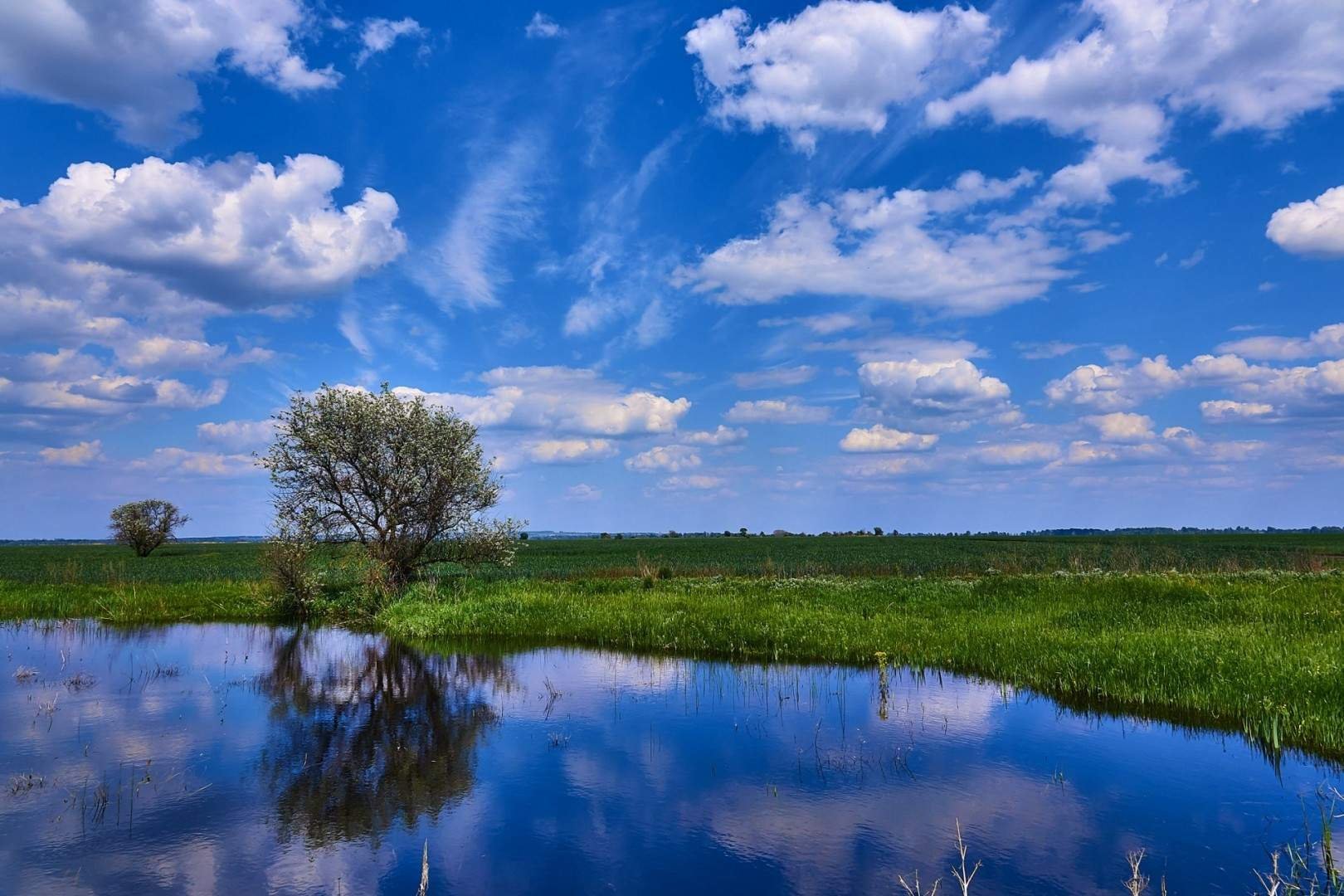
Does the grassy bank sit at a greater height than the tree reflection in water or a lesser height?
greater

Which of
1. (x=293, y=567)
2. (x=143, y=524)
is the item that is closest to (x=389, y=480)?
(x=293, y=567)

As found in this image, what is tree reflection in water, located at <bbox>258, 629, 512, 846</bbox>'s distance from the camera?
12.1m

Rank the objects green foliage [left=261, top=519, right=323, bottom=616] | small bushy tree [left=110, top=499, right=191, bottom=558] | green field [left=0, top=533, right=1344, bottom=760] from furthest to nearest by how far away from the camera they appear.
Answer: small bushy tree [left=110, top=499, right=191, bottom=558]
green foliage [left=261, top=519, right=323, bottom=616]
green field [left=0, top=533, right=1344, bottom=760]

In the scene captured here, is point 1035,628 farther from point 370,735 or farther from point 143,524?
point 143,524

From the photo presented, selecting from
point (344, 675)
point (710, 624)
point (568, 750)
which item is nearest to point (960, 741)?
point (568, 750)

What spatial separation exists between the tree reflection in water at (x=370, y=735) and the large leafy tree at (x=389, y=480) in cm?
1309

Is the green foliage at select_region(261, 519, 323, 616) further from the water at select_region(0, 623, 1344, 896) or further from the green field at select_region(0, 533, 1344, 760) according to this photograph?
the water at select_region(0, 623, 1344, 896)

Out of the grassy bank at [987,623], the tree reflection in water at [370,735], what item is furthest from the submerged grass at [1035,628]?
the tree reflection in water at [370,735]

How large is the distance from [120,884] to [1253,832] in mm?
15799

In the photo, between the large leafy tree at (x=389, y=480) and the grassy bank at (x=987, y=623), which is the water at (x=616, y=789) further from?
the large leafy tree at (x=389, y=480)

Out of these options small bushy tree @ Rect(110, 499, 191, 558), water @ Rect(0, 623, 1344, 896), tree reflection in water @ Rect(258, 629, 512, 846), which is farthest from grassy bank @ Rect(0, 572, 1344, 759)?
small bushy tree @ Rect(110, 499, 191, 558)

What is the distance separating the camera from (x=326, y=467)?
38625 mm

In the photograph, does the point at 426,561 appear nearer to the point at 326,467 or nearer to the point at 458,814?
the point at 326,467

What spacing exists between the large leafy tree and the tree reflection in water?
1309 cm
